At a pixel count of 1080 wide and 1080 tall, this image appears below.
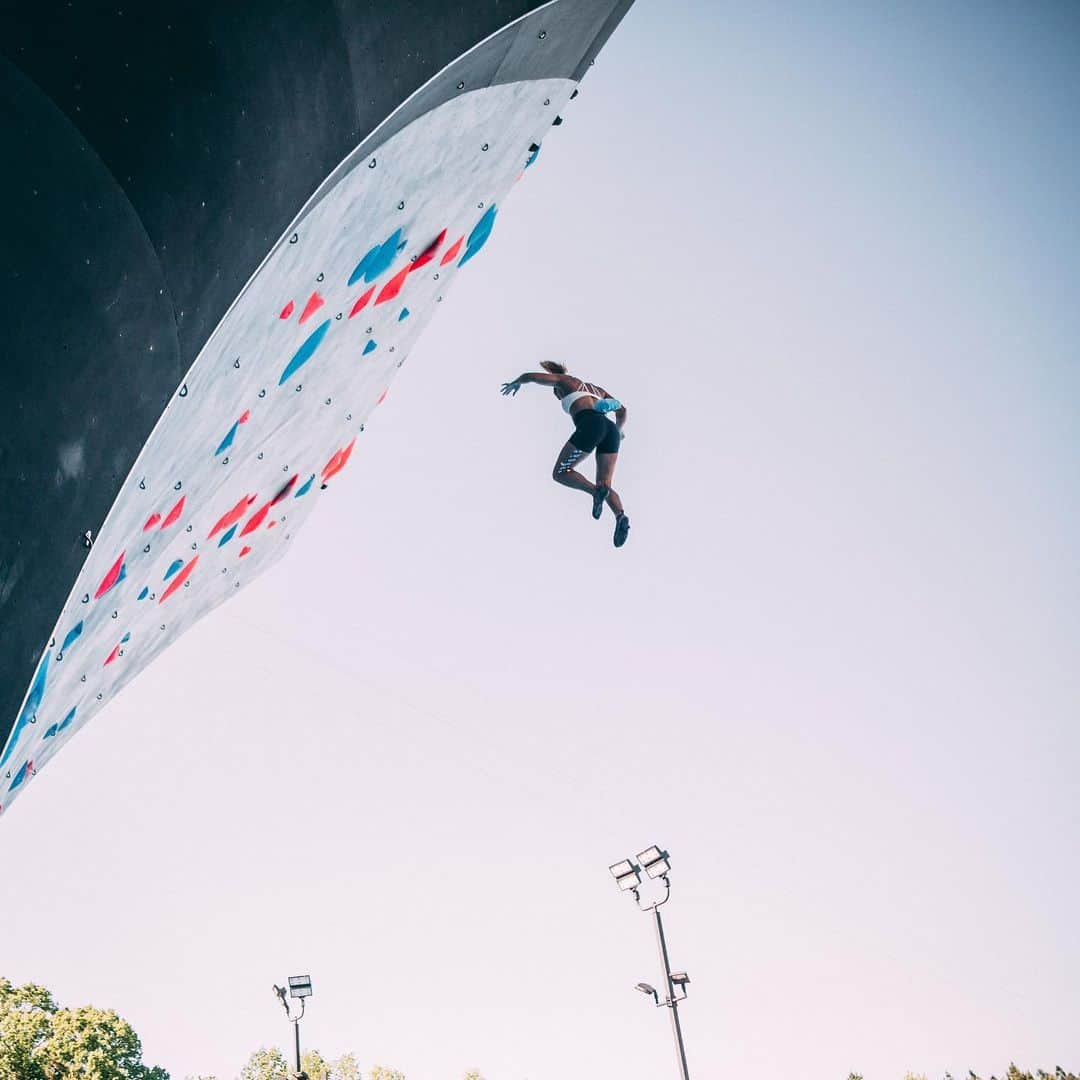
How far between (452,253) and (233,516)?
175 centimetres

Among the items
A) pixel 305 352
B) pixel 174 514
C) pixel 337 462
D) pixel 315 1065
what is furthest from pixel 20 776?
pixel 315 1065

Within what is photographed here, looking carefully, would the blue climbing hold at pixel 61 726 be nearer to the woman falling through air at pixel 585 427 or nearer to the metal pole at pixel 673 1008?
the woman falling through air at pixel 585 427

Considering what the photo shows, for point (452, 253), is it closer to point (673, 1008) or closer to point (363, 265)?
point (363, 265)

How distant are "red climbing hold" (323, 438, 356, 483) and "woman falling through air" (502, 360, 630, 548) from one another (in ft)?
5.06

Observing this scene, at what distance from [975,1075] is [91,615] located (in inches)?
2039

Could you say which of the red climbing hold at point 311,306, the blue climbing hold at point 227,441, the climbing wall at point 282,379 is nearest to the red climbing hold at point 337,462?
the climbing wall at point 282,379

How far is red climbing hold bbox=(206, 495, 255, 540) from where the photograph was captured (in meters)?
4.18

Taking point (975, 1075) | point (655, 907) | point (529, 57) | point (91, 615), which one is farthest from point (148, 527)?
point (975, 1075)

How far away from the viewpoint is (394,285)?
3.71 metres

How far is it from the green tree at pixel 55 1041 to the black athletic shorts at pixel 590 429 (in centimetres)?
3644

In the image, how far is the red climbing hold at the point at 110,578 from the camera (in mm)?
2275

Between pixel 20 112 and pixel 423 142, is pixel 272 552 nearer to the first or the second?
pixel 423 142

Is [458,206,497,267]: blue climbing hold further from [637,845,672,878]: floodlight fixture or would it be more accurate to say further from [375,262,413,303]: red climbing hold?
[637,845,672,878]: floodlight fixture

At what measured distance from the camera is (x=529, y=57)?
311 cm
